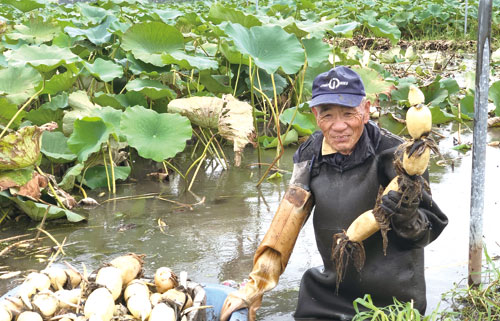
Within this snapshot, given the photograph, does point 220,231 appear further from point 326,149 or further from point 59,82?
point 59,82

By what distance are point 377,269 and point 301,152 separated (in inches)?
20.9

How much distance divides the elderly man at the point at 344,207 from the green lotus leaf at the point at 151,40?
2.84 metres

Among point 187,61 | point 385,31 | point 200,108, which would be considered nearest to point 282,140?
point 200,108

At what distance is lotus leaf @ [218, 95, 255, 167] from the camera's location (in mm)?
4516

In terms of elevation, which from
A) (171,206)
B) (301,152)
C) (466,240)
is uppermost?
(301,152)

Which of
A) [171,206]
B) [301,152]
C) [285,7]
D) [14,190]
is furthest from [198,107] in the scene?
[285,7]

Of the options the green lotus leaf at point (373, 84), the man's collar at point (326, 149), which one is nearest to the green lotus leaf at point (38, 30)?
the green lotus leaf at point (373, 84)

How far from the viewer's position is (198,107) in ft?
15.3

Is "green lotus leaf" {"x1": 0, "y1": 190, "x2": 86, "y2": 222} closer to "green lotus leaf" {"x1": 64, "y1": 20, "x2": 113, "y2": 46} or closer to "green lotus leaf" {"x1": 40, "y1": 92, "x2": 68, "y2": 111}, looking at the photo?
"green lotus leaf" {"x1": 40, "y1": 92, "x2": 68, "y2": 111}

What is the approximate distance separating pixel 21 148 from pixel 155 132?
965 mm

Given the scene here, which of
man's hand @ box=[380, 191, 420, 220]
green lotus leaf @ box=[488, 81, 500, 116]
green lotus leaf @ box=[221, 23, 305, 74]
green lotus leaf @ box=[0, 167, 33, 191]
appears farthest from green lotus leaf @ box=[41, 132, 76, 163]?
green lotus leaf @ box=[488, 81, 500, 116]

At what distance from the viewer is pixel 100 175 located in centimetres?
480

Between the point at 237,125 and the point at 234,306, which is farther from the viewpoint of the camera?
the point at 237,125

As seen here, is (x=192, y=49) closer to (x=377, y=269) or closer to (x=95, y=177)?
(x=95, y=177)
